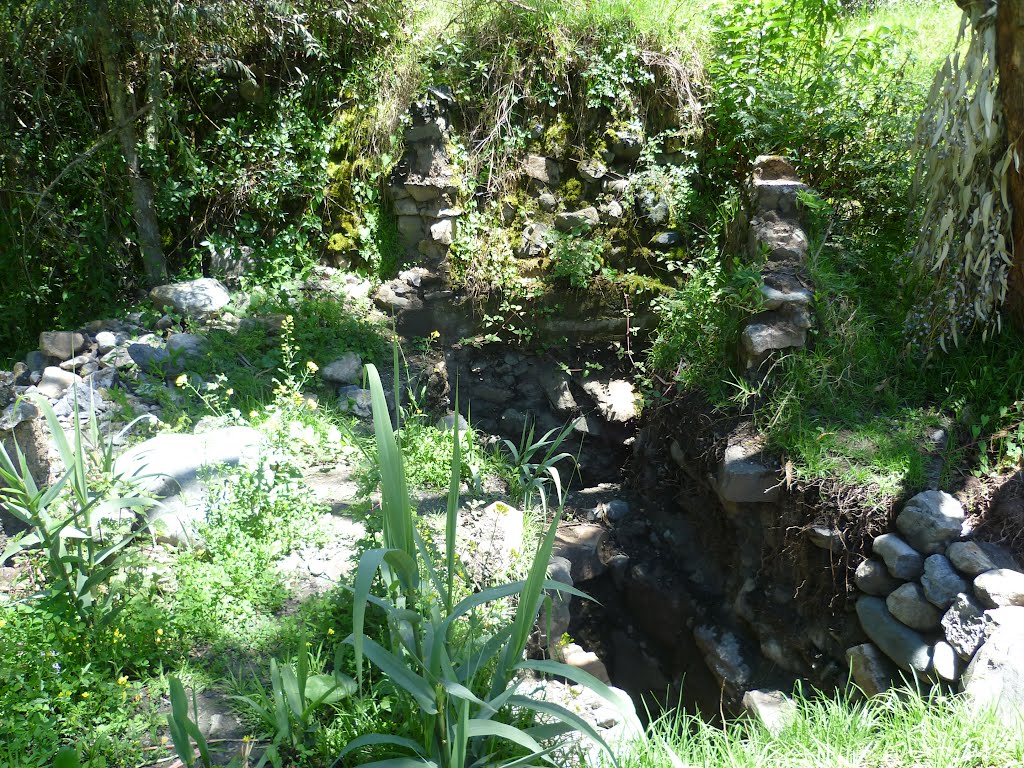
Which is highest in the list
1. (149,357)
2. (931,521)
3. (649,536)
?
(149,357)

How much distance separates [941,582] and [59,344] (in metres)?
4.68

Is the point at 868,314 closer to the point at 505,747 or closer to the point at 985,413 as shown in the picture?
the point at 985,413

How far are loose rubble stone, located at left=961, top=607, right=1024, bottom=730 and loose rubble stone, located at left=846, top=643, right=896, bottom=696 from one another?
0.42 metres

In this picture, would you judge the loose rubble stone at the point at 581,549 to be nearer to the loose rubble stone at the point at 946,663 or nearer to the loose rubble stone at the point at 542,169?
the loose rubble stone at the point at 946,663

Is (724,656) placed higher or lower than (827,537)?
lower

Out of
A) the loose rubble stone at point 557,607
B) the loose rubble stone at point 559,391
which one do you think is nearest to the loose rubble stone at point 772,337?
the loose rubble stone at point 559,391

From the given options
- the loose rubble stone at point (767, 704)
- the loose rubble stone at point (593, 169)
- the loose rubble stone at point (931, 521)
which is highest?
the loose rubble stone at point (593, 169)

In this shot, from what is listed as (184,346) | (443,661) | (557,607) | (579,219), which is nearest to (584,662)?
(557,607)

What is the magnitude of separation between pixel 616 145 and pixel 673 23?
1029 mm

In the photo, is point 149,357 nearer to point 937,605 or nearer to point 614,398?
point 614,398

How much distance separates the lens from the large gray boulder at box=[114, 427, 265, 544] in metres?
2.94

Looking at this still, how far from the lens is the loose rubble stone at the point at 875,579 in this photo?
335cm

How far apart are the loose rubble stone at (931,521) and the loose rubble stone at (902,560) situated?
55 mm

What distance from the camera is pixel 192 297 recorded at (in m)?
4.71
